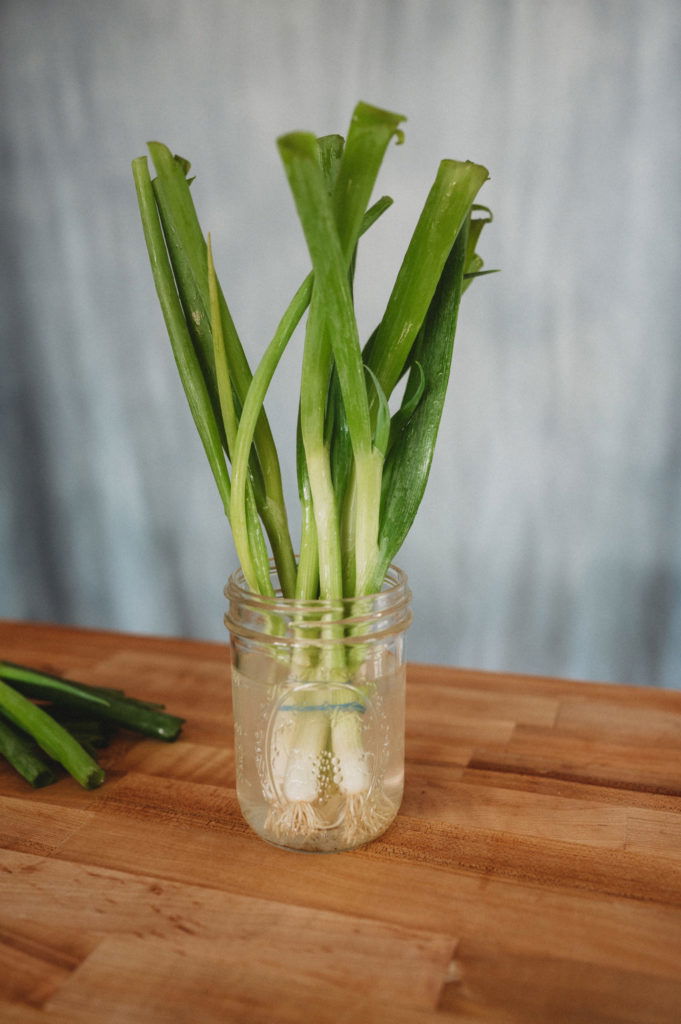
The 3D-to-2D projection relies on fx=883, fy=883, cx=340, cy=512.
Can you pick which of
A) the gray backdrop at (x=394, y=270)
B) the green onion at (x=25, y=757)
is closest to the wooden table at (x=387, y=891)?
the green onion at (x=25, y=757)

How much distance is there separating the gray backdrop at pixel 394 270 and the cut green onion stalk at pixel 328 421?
116 cm

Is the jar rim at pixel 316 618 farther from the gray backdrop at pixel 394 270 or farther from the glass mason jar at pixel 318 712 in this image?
the gray backdrop at pixel 394 270

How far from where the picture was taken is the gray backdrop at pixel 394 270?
171 centimetres

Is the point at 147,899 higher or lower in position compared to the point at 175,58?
lower

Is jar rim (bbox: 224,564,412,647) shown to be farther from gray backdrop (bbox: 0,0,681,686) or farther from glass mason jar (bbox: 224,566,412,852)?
gray backdrop (bbox: 0,0,681,686)

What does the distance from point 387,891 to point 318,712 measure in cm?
13

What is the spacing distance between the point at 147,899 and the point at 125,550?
5.41 feet

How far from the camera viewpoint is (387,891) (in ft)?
2.00

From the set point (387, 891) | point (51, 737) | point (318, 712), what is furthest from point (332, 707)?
point (51, 737)

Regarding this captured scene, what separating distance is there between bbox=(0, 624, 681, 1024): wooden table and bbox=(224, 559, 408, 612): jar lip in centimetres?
19

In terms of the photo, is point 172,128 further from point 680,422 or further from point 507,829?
point 507,829

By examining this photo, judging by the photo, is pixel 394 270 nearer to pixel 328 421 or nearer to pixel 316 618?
pixel 328 421

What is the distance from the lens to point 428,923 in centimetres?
57

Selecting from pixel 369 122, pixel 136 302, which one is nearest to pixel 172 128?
pixel 136 302
